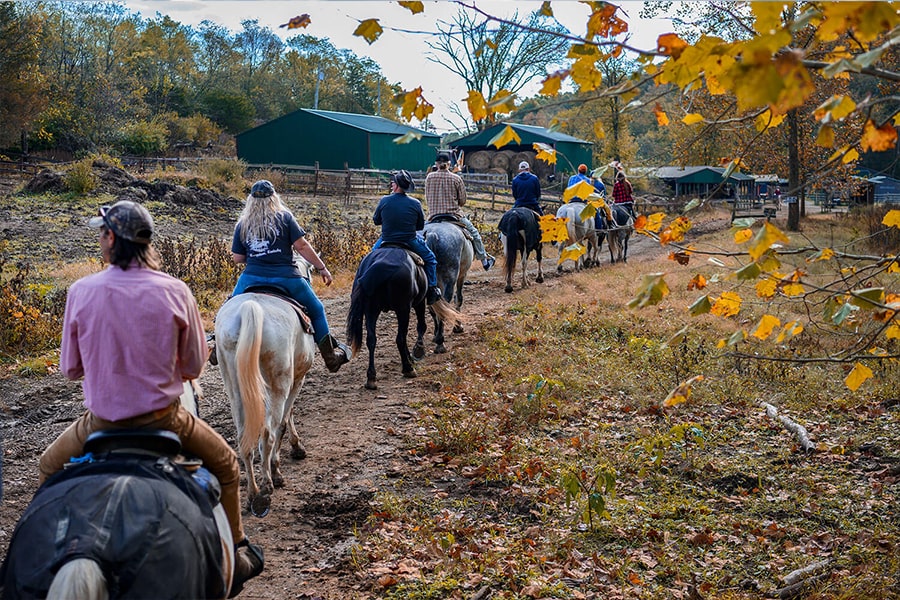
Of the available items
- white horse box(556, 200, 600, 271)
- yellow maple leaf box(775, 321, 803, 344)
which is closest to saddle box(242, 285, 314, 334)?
yellow maple leaf box(775, 321, 803, 344)

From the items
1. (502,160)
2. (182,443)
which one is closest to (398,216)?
(182,443)

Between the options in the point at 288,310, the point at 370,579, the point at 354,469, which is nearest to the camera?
the point at 370,579

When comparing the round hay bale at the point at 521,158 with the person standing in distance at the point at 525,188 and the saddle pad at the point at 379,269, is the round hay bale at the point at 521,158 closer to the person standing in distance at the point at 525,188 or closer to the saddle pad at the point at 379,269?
the person standing in distance at the point at 525,188

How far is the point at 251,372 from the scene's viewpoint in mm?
5910

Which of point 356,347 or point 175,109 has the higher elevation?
point 175,109

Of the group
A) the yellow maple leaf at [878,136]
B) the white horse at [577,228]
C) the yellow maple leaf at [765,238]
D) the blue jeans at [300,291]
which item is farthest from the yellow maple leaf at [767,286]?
the white horse at [577,228]

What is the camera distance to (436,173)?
507 inches

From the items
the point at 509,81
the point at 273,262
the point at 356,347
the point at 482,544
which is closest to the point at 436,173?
the point at 356,347

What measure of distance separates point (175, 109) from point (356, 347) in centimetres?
6264

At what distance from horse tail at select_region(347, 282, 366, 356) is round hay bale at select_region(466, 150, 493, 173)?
154 ft

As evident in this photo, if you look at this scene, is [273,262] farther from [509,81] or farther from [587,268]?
[509,81]

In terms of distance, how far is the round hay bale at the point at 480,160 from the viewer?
55.7 meters

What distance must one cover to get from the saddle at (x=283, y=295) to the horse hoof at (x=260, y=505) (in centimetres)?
146

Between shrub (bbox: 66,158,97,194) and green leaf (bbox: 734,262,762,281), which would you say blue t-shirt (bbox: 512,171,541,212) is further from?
shrub (bbox: 66,158,97,194)
